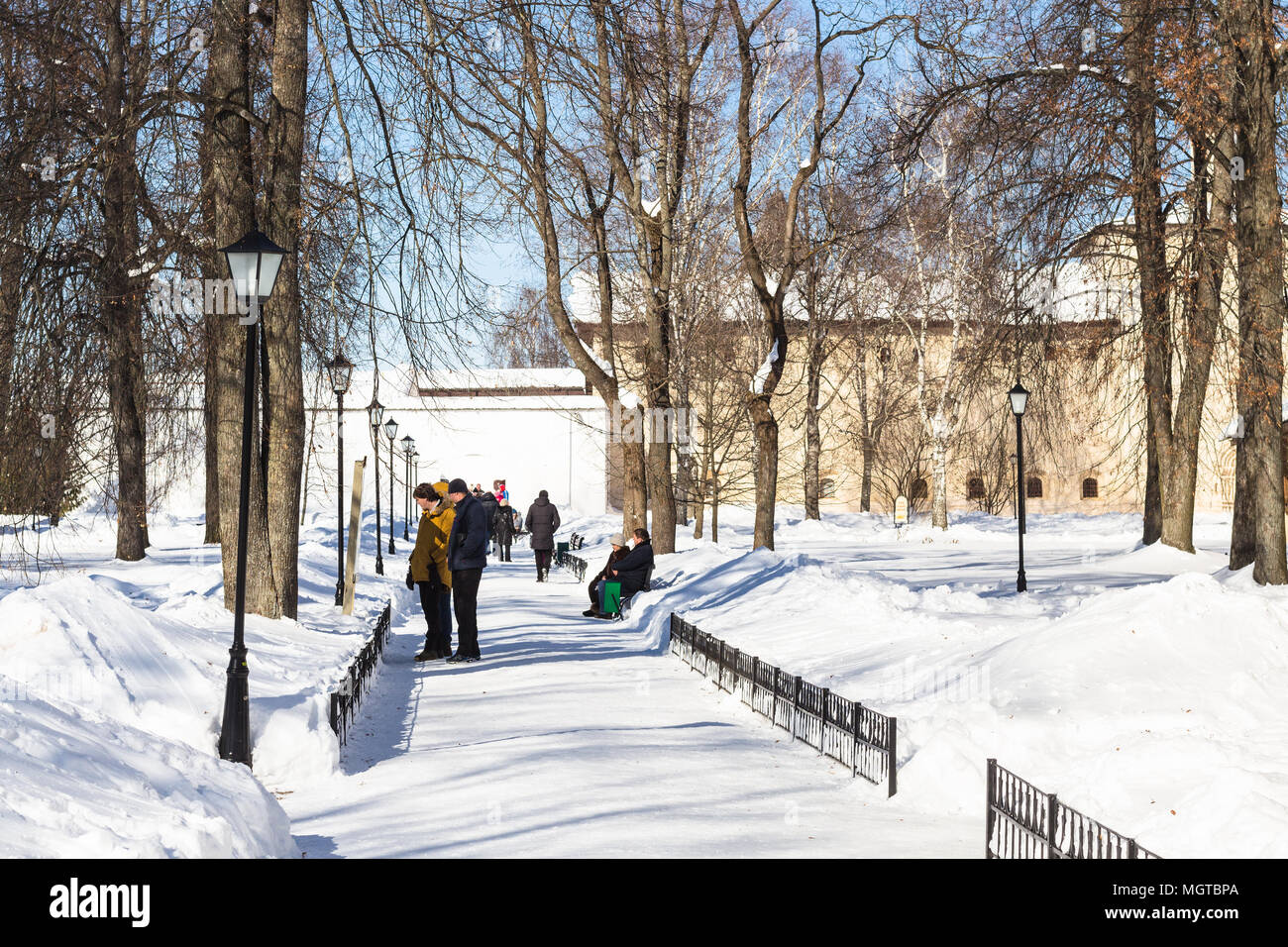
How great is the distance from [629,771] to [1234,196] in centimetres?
1148

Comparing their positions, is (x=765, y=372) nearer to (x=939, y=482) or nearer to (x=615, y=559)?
(x=615, y=559)

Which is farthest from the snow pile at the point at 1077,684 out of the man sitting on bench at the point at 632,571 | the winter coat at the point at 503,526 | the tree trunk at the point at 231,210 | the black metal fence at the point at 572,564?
the winter coat at the point at 503,526

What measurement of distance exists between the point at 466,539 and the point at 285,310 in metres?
3.09

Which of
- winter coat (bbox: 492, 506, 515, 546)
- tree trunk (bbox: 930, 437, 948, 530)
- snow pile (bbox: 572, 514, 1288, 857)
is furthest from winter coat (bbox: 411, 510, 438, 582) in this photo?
tree trunk (bbox: 930, 437, 948, 530)

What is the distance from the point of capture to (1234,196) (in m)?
16.0

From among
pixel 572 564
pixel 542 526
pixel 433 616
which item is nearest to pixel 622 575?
pixel 433 616

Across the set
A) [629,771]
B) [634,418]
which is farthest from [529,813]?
[634,418]

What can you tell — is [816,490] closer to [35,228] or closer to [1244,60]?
[1244,60]

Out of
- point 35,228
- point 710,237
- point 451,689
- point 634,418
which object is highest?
point 710,237

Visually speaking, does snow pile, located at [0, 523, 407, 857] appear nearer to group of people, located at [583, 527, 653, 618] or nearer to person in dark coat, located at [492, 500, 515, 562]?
group of people, located at [583, 527, 653, 618]

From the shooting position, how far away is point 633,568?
19391mm

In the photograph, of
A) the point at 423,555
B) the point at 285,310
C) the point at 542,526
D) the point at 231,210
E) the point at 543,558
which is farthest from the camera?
the point at 543,558

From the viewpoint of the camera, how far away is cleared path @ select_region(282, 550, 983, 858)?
6754mm

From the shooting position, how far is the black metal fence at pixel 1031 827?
553 cm
